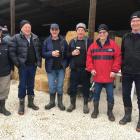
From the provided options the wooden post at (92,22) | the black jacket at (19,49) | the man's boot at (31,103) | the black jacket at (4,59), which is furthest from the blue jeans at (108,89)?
the black jacket at (4,59)

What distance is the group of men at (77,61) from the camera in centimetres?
504

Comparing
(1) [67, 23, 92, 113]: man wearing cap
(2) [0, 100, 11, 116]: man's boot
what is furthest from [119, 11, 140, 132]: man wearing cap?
(2) [0, 100, 11, 116]: man's boot

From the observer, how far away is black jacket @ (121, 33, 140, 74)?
4.89m

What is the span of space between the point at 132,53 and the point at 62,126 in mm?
1720

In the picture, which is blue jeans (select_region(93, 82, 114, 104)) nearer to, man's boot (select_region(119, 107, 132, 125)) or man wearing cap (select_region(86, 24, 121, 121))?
man wearing cap (select_region(86, 24, 121, 121))

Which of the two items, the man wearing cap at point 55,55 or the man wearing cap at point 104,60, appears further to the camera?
the man wearing cap at point 55,55

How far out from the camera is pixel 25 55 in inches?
220

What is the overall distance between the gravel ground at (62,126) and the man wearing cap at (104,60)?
395 mm

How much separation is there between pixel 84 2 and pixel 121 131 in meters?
7.10

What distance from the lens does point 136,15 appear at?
15.9 ft

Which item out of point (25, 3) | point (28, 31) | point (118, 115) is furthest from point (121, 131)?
point (25, 3)

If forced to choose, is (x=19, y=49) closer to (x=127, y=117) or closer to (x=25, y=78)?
(x=25, y=78)

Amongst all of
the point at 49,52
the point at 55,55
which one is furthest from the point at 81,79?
the point at 49,52

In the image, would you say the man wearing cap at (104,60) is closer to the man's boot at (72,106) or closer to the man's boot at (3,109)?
the man's boot at (72,106)
